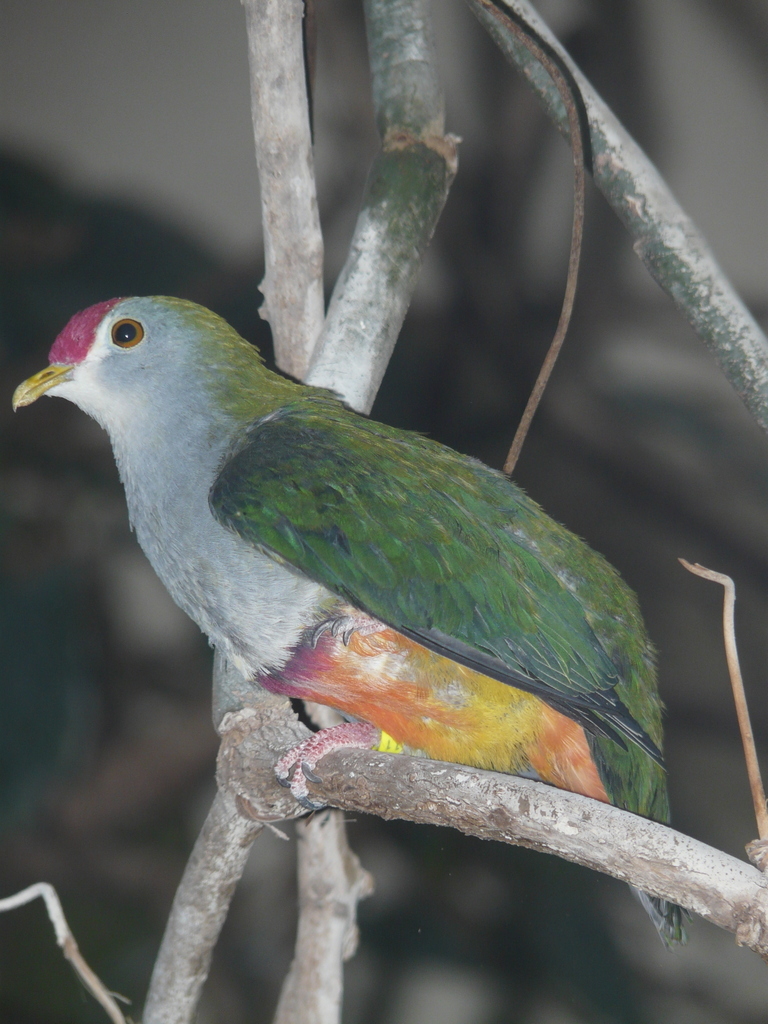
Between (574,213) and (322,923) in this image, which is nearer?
(574,213)

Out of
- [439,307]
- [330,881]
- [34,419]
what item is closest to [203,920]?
[330,881]

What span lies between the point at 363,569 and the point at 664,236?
0.98 meters

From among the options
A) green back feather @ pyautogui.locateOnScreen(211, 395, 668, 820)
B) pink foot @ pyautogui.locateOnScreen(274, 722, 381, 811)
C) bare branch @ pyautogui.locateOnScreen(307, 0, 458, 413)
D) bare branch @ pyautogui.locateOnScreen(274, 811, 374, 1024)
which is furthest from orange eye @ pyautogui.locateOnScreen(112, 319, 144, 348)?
bare branch @ pyautogui.locateOnScreen(274, 811, 374, 1024)

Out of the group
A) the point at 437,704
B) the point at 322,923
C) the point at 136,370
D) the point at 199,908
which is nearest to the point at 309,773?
the point at 437,704

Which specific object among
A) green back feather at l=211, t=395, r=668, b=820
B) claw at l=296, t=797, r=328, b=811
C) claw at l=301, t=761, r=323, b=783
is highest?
green back feather at l=211, t=395, r=668, b=820

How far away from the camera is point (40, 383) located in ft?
5.11

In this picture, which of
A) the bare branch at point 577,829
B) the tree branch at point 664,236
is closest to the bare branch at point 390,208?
the tree branch at point 664,236

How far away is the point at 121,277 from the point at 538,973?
270 cm

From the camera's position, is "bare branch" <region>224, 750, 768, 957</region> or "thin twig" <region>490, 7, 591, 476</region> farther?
"thin twig" <region>490, 7, 591, 476</region>

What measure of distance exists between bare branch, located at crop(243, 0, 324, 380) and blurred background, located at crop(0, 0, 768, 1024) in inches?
40.3

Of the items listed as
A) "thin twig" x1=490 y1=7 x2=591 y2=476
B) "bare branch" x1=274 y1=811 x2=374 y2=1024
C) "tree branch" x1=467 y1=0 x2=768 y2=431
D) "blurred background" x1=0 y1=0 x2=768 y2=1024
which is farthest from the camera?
"blurred background" x1=0 y1=0 x2=768 y2=1024

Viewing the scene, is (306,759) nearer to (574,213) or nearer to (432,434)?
(574,213)

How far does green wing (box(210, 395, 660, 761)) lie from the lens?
52.8 inches

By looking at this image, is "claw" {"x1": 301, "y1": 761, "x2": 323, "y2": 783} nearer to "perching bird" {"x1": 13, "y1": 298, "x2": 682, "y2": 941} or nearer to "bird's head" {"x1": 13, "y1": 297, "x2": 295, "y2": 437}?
"perching bird" {"x1": 13, "y1": 298, "x2": 682, "y2": 941}
